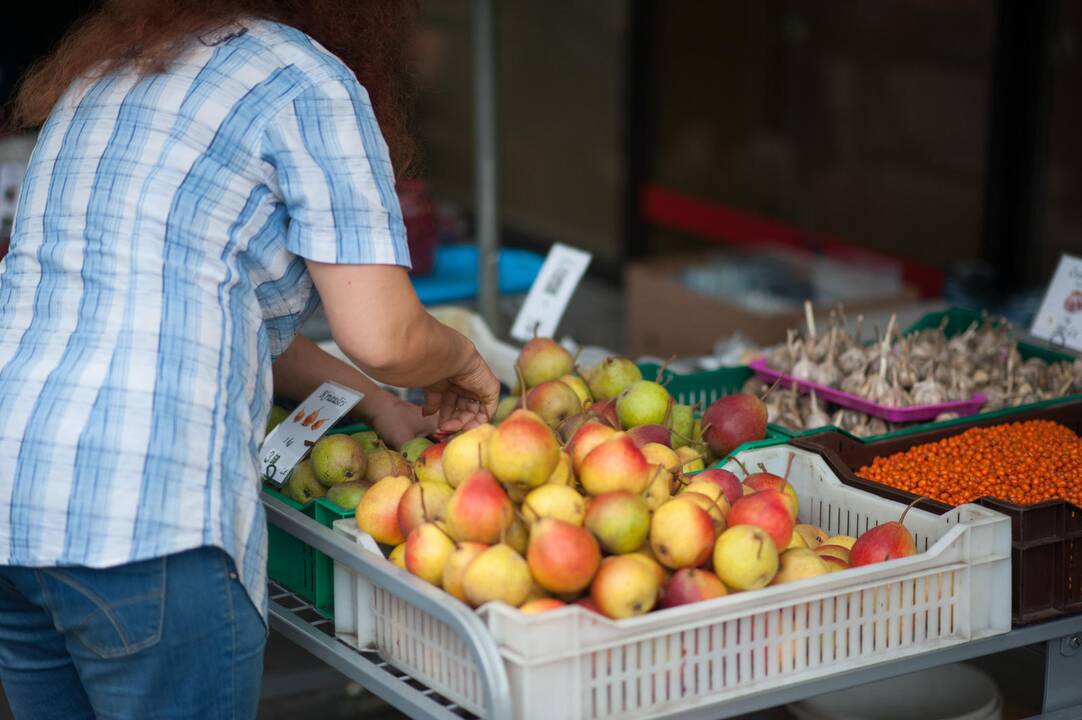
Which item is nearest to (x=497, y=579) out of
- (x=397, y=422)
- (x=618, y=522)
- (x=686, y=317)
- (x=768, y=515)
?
(x=618, y=522)

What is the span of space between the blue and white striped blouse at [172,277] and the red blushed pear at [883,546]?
0.80 m

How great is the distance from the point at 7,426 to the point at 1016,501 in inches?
61.5

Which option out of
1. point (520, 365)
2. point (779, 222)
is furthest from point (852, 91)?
point (520, 365)

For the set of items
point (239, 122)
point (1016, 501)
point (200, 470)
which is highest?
point (239, 122)

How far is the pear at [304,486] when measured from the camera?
2340 mm

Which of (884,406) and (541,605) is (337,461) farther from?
(884,406)

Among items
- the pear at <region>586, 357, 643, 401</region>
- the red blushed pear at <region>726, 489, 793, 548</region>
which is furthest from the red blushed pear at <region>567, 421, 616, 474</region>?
the pear at <region>586, 357, 643, 401</region>

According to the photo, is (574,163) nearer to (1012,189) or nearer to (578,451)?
(1012,189)

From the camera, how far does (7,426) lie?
1.81 metres

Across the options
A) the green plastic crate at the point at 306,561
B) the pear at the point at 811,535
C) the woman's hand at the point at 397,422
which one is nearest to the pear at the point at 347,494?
the green plastic crate at the point at 306,561

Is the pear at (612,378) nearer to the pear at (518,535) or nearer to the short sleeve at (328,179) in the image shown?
the pear at (518,535)

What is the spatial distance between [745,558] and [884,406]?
109cm

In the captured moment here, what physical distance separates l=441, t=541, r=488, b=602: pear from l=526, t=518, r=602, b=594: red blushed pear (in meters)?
0.08

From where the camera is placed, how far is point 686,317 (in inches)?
189
